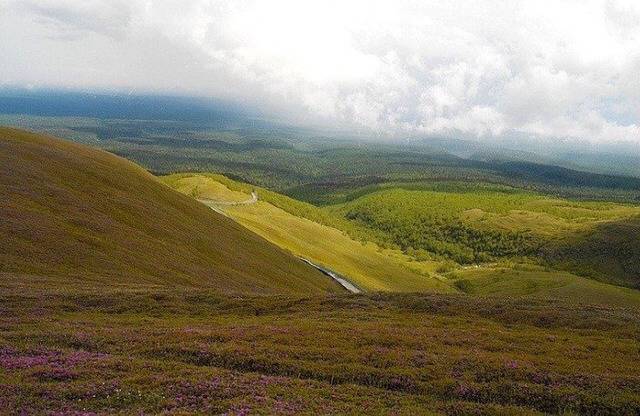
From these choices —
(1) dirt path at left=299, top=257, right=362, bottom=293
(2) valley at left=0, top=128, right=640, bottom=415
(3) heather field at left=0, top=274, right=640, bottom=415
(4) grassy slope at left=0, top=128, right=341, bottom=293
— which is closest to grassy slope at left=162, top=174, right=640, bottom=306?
(1) dirt path at left=299, top=257, right=362, bottom=293

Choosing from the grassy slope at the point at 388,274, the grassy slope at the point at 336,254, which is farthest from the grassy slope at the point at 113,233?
the grassy slope at the point at 388,274

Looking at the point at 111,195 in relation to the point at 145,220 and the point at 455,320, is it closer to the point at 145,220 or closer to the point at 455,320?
the point at 145,220

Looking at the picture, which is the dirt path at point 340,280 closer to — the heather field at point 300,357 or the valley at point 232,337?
the valley at point 232,337

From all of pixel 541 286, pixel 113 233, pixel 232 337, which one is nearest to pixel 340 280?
pixel 113 233

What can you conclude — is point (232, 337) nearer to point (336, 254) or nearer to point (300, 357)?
point (300, 357)

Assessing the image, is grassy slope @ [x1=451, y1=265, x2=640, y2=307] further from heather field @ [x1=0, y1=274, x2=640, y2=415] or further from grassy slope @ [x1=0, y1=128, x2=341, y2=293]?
heather field @ [x1=0, y1=274, x2=640, y2=415]
